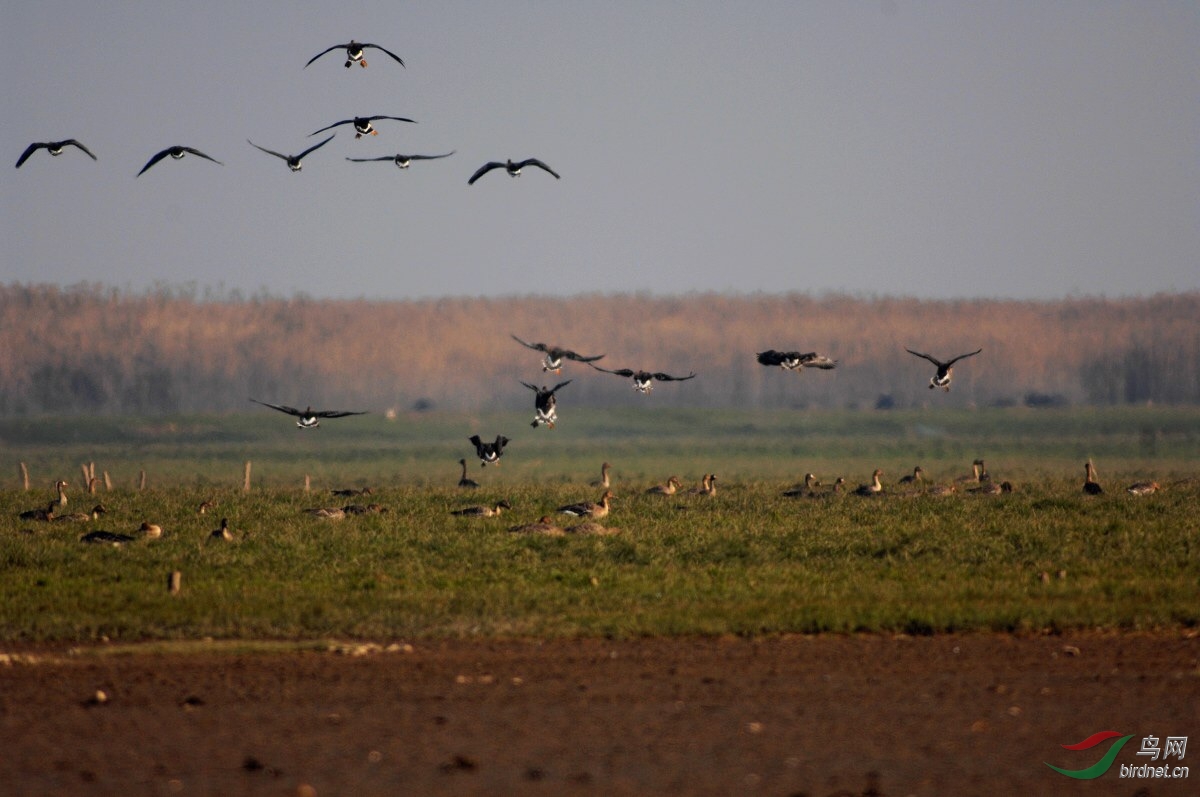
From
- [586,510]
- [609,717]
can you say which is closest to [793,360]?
[586,510]

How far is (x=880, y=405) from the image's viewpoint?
10625 centimetres

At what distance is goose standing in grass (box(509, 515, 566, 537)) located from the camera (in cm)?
2491

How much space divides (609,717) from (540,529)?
1148 cm

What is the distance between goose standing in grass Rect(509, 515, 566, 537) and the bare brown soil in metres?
7.24

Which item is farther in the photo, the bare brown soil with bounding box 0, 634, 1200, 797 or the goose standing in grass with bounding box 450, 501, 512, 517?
the goose standing in grass with bounding box 450, 501, 512, 517

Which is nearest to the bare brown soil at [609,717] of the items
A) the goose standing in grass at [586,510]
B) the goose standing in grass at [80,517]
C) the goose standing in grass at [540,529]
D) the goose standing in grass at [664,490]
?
the goose standing in grass at [540,529]

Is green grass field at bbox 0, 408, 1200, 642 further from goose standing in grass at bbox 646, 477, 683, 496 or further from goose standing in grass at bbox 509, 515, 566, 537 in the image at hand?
goose standing in grass at bbox 646, 477, 683, 496

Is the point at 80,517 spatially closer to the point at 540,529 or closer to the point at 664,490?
the point at 540,529

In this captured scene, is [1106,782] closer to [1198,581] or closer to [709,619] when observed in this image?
[709,619]

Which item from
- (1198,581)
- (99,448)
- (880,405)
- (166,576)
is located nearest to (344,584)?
(166,576)

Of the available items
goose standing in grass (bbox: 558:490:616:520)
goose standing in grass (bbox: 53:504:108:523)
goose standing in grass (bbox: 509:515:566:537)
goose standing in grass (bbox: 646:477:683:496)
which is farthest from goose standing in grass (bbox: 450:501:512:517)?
goose standing in grass (bbox: 53:504:108:523)

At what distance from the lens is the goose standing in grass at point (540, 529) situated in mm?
24906

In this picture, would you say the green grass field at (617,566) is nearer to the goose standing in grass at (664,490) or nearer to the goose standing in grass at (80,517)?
the goose standing in grass at (80,517)

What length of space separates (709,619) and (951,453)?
A: 58.4 m
